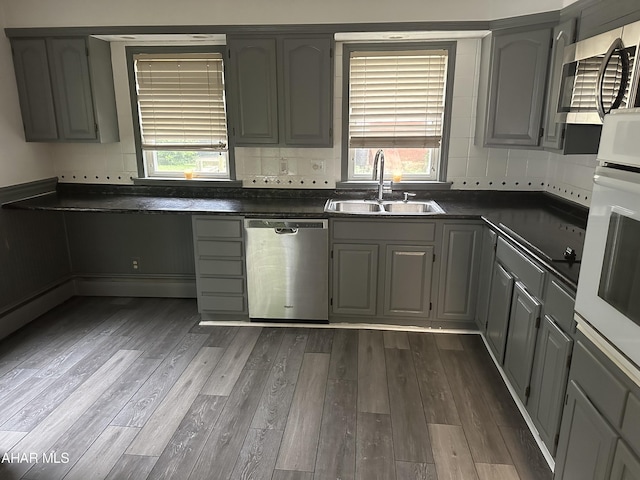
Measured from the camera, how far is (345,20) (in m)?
3.31

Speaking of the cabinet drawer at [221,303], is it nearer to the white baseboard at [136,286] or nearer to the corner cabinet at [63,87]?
the white baseboard at [136,286]

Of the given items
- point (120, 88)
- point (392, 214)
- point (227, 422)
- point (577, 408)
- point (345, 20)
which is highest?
point (345, 20)

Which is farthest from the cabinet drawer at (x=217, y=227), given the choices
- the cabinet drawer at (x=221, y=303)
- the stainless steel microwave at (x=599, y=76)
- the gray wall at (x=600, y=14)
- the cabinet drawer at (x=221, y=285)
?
the gray wall at (x=600, y=14)

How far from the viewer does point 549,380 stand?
2006 mm

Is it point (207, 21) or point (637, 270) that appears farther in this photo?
point (207, 21)

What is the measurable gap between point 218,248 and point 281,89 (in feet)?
4.29

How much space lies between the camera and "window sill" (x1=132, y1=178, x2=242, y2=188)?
3.86 meters

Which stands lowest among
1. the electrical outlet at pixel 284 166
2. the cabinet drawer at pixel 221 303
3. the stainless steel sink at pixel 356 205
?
the cabinet drawer at pixel 221 303

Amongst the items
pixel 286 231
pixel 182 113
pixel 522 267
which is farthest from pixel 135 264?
pixel 522 267

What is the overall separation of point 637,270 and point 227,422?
2.01 m

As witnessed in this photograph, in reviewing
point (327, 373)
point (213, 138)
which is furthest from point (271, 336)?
point (213, 138)

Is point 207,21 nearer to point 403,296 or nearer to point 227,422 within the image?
point 403,296

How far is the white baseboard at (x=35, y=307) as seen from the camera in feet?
11.0

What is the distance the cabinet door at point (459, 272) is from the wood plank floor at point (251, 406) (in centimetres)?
22
